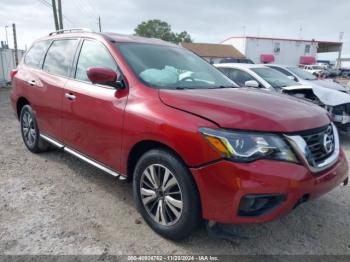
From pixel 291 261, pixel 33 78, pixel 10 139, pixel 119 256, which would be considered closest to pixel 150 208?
pixel 119 256

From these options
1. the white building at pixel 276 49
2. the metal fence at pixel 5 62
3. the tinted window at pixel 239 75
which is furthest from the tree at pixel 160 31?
the tinted window at pixel 239 75

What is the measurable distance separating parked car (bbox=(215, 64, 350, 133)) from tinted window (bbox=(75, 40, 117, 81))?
2465mm

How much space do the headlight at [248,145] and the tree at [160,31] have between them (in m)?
76.4

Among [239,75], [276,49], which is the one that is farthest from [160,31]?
[239,75]

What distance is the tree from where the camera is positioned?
249 ft

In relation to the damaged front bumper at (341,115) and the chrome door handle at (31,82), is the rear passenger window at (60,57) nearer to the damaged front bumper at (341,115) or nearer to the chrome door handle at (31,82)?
the chrome door handle at (31,82)

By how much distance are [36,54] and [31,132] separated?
1209mm

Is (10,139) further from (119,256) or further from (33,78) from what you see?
(119,256)

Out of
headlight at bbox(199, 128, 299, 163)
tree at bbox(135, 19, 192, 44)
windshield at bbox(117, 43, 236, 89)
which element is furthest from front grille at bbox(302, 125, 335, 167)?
tree at bbox(135, 19, 192, 44)

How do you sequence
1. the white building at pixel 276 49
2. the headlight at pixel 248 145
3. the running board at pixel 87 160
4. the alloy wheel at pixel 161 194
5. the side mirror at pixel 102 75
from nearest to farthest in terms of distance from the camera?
the headlight at pixel 248 145, the alloy wheel at pixel 161 194, the side mirror at pixel 102 75, the running board at pixel 87 160, the white building at pixel 276 49

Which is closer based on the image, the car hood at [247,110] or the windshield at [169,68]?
the car hood at [247,110]

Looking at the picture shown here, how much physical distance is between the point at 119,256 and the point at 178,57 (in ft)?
7.56

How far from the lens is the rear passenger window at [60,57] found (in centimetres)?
398

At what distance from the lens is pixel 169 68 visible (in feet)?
11.3
